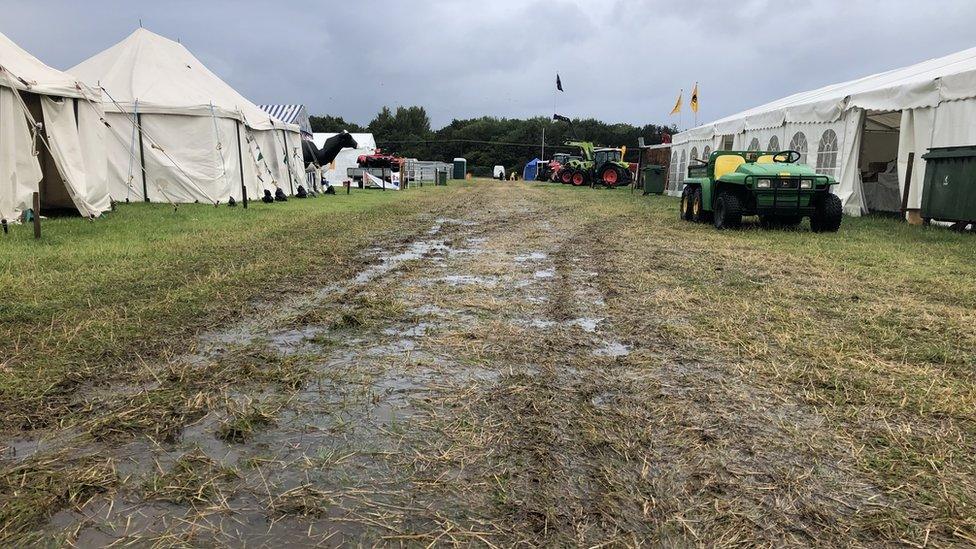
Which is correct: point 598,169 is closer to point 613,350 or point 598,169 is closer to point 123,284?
point 123,284

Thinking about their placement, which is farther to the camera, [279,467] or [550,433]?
[550,433]

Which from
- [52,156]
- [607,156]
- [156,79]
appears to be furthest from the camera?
[607,156]

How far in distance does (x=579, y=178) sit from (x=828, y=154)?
22850 mm

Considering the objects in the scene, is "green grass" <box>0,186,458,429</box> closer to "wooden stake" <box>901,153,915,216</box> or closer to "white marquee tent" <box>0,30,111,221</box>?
"white marquee tent" <box>0,30,111,221</box>

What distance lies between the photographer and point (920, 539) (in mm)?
2002

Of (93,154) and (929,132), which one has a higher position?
(929,132)

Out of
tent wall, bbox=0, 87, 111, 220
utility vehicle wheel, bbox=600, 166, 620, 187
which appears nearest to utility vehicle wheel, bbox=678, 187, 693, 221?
tent wall, bbox=0, 87, 111, 220

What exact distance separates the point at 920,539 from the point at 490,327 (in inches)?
113

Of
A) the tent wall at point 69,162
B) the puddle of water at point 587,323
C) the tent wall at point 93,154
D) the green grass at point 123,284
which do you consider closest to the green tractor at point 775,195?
the green grass at point 123,284

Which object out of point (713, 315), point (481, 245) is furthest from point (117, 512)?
point (481, 245)

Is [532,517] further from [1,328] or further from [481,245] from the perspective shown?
[481,245]

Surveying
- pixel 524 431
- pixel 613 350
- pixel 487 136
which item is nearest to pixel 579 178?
pixel 613 350

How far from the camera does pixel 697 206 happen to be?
12617 millimetres

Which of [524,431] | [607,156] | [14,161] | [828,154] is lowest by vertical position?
[524,431]
